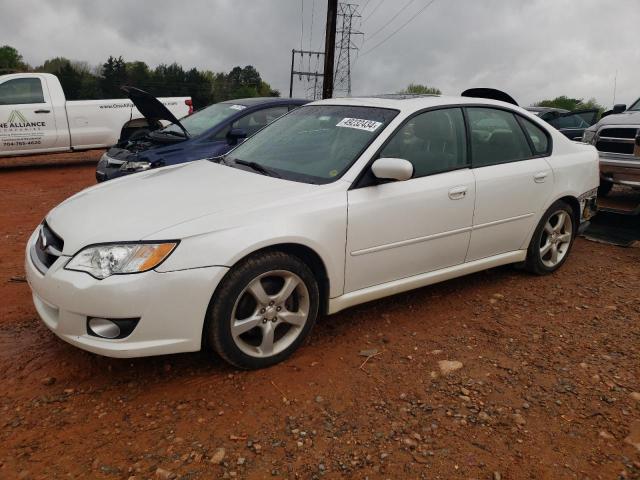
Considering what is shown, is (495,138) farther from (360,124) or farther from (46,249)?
(46,249)

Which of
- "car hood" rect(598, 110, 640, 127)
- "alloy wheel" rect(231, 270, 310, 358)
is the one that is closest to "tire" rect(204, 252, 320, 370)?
"alloy wheel" rect(231, 270, 310, 358)

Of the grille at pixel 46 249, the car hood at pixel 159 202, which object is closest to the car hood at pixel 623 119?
the car hood at pixel 159 202

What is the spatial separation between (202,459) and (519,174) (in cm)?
316

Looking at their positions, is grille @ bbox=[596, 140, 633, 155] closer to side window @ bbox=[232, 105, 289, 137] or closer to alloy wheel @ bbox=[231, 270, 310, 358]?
side window @ bbox=[232, 105, 289, 137]

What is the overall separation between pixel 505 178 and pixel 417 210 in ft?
3.23

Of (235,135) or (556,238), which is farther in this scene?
(235,135)

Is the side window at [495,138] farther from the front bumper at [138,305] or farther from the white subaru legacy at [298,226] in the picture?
the front bumper at [138,305]

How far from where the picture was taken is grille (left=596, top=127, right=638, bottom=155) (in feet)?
21.6

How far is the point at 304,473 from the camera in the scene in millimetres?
2338

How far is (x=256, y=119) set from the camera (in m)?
7.16

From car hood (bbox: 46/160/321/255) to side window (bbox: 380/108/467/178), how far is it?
781mm

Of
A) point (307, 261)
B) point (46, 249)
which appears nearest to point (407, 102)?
point (307, 261)

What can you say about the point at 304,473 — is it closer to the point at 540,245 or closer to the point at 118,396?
the point at 118,396

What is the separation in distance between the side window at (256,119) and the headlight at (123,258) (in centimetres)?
→ 440
